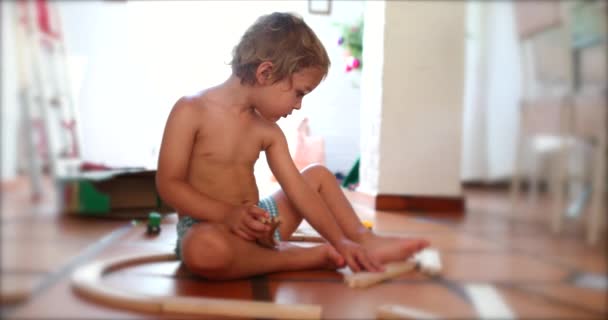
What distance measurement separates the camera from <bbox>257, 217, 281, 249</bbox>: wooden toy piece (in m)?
0.61

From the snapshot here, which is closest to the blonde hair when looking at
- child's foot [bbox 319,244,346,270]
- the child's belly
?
the child's belly

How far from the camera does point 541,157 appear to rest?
0.23 meters

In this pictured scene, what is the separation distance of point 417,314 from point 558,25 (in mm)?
192

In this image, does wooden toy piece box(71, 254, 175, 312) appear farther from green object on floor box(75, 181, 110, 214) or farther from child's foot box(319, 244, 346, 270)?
child's foot box(319, 244, 346, 270)

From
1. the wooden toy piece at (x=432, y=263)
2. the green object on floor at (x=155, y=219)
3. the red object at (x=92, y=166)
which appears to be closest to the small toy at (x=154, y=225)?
the green object on floor at (x=155, y=219)

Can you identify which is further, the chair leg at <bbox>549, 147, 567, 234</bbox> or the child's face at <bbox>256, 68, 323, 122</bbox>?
the child's face at <bbox>256, 68, 323, 122</bbox>

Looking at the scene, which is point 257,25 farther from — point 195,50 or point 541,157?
point 541,157

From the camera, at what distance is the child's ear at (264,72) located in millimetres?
677

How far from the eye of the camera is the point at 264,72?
2.23ft

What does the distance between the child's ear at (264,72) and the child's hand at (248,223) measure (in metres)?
0.17

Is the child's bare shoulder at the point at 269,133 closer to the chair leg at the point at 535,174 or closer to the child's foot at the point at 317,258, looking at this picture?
the child's foot at the point at 317,258

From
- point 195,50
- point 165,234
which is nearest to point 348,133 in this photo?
point 195,50

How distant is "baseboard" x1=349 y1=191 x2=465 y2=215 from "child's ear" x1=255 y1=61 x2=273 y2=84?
0.38 metres

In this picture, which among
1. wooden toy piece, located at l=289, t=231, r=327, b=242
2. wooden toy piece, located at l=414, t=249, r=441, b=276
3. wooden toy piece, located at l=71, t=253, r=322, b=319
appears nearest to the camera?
wooden toy piece, located at l=414, t=249, r=441, b=276
